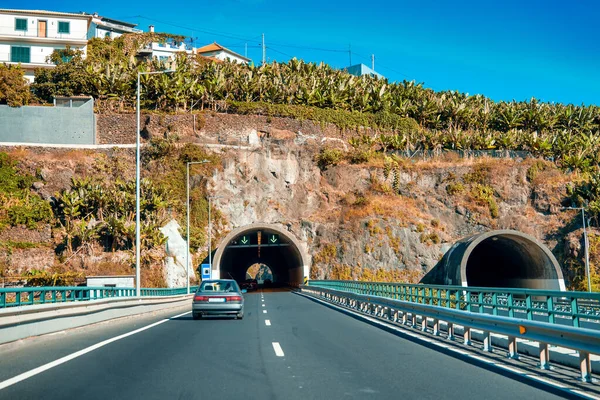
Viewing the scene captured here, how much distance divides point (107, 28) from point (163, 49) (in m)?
11.4

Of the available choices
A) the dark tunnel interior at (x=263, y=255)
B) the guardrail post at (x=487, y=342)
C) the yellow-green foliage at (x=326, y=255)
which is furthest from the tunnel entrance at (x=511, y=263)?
the guardrail post at (x=487, y=342)

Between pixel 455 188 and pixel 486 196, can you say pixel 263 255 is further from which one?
pixel 486 196

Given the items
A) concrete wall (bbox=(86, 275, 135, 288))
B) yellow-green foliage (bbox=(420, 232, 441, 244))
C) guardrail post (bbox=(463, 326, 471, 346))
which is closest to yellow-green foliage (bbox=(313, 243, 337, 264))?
yellow-green foliage (bbox=(420, 232, 441, 244))

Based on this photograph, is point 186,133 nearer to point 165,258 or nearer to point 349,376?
point 165,258

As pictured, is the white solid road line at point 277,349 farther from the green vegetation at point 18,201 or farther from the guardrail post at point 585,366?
the green vegetation at point 18,201

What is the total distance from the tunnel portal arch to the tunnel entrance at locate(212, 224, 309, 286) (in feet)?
39.9

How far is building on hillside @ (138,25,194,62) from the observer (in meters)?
89.2

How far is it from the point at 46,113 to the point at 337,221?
30.1 m

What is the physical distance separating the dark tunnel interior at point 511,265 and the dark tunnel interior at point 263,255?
16.1 m

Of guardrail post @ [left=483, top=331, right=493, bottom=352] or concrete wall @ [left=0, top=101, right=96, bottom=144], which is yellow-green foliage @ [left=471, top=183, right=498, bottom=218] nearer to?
concrete wall @ [left=0, top=101, right=96, bottom=144]

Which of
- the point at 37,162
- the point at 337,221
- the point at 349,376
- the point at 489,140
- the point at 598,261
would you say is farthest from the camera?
the point at 489,140

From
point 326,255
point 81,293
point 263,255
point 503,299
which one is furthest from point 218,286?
point 263,255

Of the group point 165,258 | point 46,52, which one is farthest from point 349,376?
point 46,52

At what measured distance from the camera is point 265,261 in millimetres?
86750
